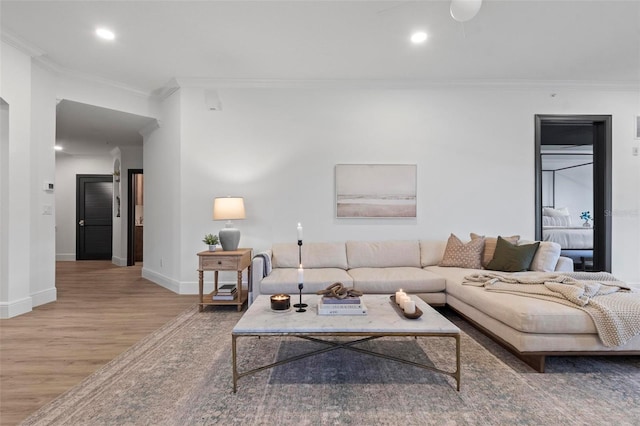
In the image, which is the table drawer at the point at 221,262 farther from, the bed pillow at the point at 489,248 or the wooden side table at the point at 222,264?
the bed pillow at the point at 489,248

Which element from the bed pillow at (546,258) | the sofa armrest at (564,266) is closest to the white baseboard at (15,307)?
the bed pillow at (546,258)

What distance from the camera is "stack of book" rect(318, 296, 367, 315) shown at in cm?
211

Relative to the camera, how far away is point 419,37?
3135mm

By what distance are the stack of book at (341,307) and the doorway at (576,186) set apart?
3.31m

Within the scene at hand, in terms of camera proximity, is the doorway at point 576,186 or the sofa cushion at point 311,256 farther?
the doorway at point 576,186

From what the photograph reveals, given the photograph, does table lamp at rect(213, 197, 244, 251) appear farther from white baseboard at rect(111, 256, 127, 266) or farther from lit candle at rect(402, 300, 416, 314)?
white baseboard at rect(111, 256, 127, 266)

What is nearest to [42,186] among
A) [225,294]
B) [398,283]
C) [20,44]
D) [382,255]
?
[20,44]

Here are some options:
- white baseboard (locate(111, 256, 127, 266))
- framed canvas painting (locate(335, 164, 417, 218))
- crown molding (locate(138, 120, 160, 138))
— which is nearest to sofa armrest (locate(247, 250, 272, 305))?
framed canvas painting (locate(335, 164, 417, 218))

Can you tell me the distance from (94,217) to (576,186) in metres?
11.7

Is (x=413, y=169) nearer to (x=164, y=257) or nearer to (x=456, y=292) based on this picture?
(x=456, y=292)

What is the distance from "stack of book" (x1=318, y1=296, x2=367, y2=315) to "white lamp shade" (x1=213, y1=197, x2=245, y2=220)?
77.2 inches

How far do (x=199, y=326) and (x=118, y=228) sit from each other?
510cm

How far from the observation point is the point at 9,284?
3314 millimetres

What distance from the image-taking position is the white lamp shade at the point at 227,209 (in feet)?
12.1
